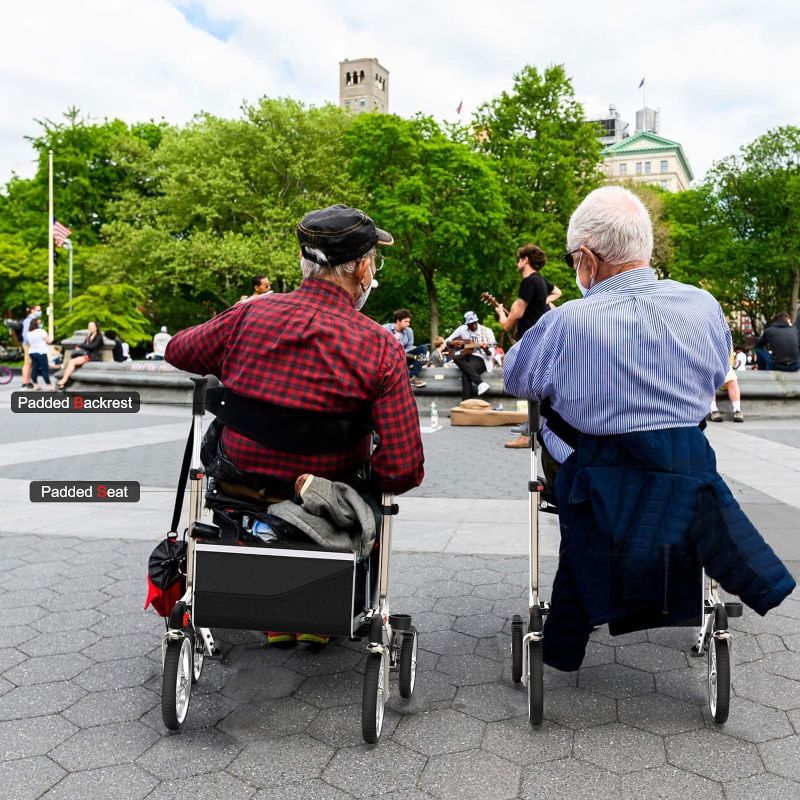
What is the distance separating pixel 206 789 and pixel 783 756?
1730mm

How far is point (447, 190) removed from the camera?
35.3 m

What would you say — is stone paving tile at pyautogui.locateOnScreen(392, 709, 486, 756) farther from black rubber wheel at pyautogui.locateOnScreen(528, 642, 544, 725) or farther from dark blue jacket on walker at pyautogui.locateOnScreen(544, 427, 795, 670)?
dark blue jacket on walker at pyautogui.locateOnScreen(544, 427, 795, 670)

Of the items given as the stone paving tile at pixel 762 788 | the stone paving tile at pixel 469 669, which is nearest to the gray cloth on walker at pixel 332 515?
the stone paving tile at pixel 469 669

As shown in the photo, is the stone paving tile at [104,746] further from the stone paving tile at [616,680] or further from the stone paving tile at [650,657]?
the stone paving tile at [650,657]

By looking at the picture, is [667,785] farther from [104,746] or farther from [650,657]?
[104,746]

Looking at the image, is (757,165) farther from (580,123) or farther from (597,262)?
(597,262)

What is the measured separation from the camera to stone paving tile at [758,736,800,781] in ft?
8.14

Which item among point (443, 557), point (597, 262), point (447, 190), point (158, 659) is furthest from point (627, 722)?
point (447, 190)

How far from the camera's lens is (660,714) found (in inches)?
114

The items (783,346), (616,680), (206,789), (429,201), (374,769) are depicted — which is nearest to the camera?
(206,789)

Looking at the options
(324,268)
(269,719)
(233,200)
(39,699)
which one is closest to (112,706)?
(39,699)

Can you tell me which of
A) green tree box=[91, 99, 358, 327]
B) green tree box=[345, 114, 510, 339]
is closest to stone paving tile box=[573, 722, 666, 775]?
green tree box=[345, 114, 510, 339]

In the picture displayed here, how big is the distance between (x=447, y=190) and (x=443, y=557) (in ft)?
105

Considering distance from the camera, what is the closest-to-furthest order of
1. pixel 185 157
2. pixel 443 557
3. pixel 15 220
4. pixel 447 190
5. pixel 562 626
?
pixel 562 626 → pixel 443 557 → pixel 447 190 → pixel 185 157 → pixel 15 220
